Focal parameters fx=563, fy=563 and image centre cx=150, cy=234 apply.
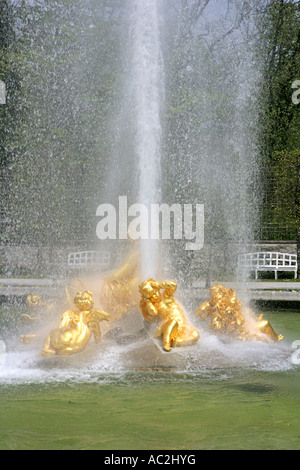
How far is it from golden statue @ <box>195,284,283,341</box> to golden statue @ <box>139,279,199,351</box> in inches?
19.2

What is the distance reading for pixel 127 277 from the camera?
242 inches

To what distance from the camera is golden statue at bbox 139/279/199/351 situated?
5227mm

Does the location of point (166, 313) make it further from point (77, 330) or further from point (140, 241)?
point (140, 241)

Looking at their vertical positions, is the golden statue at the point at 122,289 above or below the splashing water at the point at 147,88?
below

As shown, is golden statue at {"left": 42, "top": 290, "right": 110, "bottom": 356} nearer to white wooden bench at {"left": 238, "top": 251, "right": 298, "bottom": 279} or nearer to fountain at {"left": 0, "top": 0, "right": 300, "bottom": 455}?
fountain at {"left": 0, "top": 0, "right": 300, "bottom": 455}

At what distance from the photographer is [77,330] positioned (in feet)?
17.0

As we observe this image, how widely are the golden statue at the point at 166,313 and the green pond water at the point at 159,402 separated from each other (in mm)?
184

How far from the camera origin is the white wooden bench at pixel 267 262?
1519cm

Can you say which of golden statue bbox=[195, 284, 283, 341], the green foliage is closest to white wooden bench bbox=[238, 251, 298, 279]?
the green foliage

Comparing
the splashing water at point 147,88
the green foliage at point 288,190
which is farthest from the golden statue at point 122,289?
the green foliage at point 288,190

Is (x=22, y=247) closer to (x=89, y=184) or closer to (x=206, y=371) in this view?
(x=89, y=184)

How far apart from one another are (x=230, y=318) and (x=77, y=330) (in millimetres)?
1651

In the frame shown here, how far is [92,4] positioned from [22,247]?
23.7 ft

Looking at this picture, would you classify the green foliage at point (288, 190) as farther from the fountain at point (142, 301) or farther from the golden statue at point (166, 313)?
the golden statue at point (166, 313)
